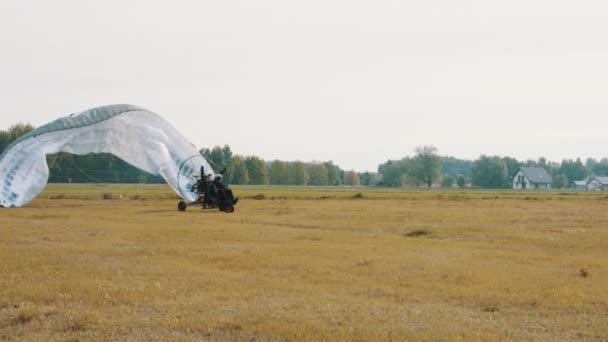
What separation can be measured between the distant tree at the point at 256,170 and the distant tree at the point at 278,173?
18482 millimetres

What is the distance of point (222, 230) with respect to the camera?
103ft

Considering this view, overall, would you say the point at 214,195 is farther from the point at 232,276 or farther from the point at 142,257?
the point at 232,276

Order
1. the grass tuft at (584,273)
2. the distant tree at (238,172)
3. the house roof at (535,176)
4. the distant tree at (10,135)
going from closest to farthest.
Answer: the grass tuft at (584,273), the distant tree at (10,135), the distant tree at (238,172), the house roof at (535,176)

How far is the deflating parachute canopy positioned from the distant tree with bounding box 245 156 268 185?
12110 centimetres

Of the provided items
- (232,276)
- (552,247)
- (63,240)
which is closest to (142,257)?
(232,276)

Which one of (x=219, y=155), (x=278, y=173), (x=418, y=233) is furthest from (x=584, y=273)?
(x=278, y=173)

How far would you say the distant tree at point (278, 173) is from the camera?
7727 inches

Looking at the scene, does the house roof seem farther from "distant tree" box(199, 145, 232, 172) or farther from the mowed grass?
the mowed grass

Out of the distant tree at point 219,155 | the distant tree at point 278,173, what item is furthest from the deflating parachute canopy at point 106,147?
the distant tree at point 278,173

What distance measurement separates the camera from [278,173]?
197 meters

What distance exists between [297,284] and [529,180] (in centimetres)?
Answer: 18802

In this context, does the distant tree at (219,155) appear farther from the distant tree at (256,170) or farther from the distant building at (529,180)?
the distant building at (529,180)

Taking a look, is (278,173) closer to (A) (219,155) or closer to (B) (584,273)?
(A) (219,155)

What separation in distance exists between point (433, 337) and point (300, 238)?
16.8 meters
